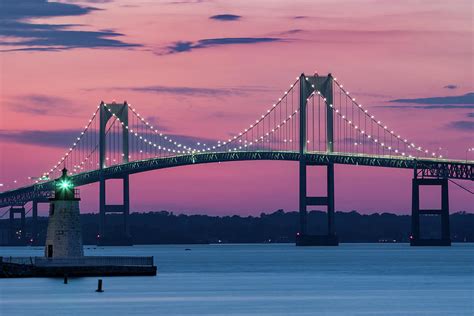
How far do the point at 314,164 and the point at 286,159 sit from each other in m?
1.78

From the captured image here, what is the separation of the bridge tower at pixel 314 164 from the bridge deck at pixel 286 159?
840mm

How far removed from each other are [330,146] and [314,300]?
50.9 m

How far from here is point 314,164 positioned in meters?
95.4

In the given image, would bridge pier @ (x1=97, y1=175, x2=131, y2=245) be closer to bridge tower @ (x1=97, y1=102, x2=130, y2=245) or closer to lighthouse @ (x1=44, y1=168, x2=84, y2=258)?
bridge tower @ (x1=97, y1=102, x2=130, y2=245)

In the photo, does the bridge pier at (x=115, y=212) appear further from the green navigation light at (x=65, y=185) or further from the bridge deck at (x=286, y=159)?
the green navigation light at (x=65, y=185)

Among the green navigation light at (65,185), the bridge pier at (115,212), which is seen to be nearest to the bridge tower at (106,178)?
the bridge pier at (115,212)

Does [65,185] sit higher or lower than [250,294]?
higher

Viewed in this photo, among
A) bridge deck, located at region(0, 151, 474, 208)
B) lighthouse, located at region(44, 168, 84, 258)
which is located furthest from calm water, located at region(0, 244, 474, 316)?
bridge deck, located at region(0, 151, 474, 208)

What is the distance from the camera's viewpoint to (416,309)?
41.3 m

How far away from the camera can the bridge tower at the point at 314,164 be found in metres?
95.2

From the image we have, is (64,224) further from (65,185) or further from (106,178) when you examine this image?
(106,178)

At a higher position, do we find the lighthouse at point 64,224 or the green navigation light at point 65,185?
the green navigation light at point 65,185

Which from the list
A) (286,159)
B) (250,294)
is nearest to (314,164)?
(286,159)

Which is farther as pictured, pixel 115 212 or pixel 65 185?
pixel 115 212
